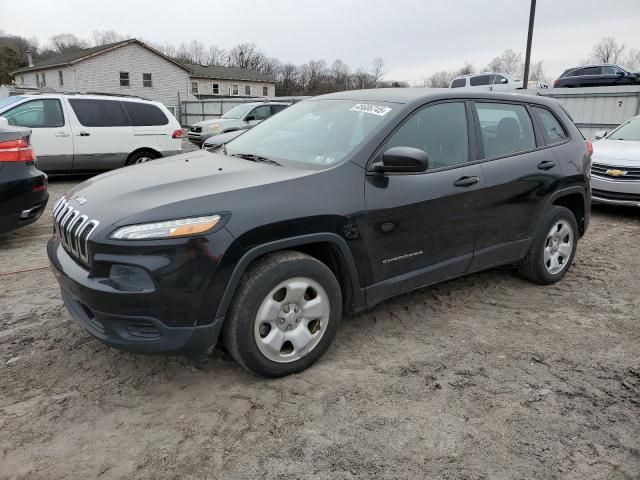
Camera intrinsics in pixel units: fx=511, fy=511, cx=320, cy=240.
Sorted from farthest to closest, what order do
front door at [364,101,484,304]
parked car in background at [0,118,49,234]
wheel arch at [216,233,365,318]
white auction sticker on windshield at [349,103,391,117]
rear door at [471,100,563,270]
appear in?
parked car in background at [0,118,49,234], rear door at [471,100,563,270], white auction sticker on windshield at [349,103,391,117], front door at [364,101,484,304], wheel arch at [216,233,365,318]

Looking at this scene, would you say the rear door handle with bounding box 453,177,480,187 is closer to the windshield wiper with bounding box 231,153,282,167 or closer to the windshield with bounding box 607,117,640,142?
the windshield wiper with bounding box 231,153,282,167

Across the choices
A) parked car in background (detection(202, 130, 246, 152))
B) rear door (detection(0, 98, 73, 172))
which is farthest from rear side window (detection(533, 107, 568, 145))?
rear door (detection(0, 98, 73, 172))

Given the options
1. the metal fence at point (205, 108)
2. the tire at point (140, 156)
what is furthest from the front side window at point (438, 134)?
the metal fence at point (205, 108)

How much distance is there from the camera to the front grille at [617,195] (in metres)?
7.49

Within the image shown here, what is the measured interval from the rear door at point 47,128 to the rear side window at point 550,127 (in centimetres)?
818

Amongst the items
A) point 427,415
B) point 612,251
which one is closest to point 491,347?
point 427,415

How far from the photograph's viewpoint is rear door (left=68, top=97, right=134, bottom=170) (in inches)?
375

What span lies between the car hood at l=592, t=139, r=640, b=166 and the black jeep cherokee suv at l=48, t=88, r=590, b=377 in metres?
3.95

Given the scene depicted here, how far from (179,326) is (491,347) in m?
2.14

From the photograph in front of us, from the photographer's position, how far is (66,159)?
372 inches

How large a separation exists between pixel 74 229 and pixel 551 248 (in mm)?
3912

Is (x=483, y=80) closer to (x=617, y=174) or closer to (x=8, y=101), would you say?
(x=617, y=174)

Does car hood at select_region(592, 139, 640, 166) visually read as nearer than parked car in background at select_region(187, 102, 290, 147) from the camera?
Yes

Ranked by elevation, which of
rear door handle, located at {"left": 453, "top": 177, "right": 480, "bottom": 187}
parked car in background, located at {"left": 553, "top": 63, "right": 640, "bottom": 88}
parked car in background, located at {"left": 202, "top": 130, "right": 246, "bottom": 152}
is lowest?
rear door handle, located at {"left": 453, "top": 177, "right": 480, "bottom": 187}
